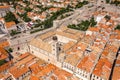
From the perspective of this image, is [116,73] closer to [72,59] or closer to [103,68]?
[103,68]

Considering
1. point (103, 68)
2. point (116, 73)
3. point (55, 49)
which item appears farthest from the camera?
point (55, 49)

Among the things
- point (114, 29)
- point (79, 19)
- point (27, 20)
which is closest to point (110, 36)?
point (114, 29)

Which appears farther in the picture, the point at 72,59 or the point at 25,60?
the point at 25,60

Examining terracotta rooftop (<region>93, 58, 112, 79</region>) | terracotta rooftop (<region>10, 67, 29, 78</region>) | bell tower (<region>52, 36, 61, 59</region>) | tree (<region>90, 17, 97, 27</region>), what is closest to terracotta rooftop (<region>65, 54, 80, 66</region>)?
bell tower (<region>52, 36, 61, 59</region>)

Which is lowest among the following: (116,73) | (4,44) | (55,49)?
(116,73)

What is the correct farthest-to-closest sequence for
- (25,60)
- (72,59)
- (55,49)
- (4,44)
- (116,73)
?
(4,44) → (25,60) → (55,49) → (72,59) → (116,73)

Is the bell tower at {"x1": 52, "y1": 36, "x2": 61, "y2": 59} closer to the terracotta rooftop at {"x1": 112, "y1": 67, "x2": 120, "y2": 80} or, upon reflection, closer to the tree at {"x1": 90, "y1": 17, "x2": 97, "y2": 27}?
the terracotta rooftop at {"x1": 112, "y1": 67, "x2": 120, "y2": 80}

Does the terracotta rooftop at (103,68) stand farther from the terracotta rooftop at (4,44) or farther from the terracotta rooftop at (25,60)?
the terracotta rooftop at (4,44)

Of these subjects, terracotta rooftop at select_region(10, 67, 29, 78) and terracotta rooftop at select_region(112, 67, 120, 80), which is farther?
terracotta rooftop at select_region(10, 67, 29, 78)

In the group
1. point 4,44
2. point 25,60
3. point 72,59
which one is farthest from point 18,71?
point 4,44

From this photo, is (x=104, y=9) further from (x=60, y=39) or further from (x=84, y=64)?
(x=84, y=64)

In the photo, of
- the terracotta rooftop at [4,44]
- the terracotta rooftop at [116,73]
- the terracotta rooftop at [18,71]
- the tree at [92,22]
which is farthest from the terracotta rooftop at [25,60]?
the tree at [92,22]
